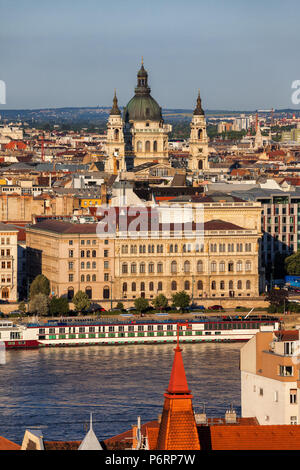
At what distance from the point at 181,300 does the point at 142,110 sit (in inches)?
1401

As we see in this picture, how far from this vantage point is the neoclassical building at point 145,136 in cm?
8056

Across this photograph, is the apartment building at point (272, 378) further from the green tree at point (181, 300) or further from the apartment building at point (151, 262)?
the apartment building at point (151, 262)

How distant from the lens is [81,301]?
153ft

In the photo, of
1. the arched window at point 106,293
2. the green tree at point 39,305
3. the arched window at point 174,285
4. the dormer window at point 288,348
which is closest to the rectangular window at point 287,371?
the dormer window at point 288,348

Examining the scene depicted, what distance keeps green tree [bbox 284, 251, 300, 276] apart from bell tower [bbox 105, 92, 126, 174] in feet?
86.9

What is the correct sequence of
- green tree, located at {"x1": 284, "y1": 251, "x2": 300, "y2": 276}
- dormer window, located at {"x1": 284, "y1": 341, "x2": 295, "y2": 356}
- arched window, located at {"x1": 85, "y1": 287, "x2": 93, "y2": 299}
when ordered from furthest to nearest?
1. green tree, located at {"x1": 284, "y1": 251, "x2": 300, "y2": 276}
2. arched window, located at {"x1": 85, "y1": 287, "x2": 93, "y2": 299}
3. dormer window, located at {"x1": 284, "y1": 341, "x2": 295, "y2": 356}

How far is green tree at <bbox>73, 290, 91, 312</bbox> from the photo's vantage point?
46469 millimetres

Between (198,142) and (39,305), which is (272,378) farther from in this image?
(198,142)

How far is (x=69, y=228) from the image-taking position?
4931 cm

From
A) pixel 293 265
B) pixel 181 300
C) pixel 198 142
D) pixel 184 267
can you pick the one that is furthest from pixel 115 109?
pixel 181 300

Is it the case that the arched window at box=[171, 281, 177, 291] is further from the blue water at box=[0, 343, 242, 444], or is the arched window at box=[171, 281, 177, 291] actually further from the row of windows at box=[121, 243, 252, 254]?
the blue water at box=[0, 343, 242, 444]

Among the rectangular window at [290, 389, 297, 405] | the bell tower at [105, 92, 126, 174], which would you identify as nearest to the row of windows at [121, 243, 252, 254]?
the rectangular window at [290, 389, 297, 405]
